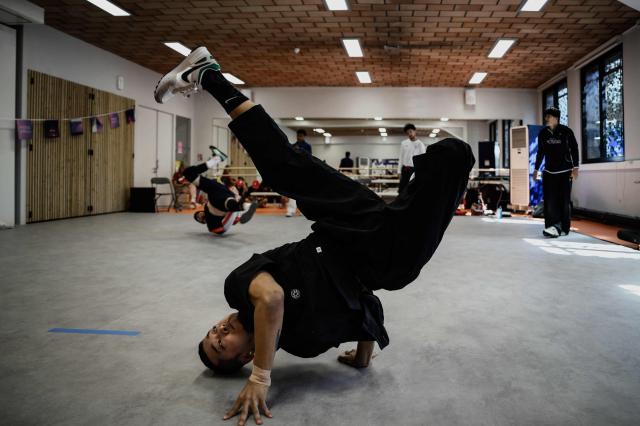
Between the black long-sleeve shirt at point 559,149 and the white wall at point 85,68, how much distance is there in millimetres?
6932

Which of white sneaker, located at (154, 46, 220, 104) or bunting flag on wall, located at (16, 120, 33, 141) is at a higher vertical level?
bunting flag on wall, located at (16, 120, 33, 141)

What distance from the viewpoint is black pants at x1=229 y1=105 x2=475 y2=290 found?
137 cm

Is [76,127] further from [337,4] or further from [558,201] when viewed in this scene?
[558,201]

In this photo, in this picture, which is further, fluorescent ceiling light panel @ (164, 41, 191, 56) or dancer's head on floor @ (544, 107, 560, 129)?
fluorescent ceiling light panel @ (164, 41, 191, 56)

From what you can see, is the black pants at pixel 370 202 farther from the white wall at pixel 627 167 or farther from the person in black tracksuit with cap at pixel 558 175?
the white wall at pixel 627 167

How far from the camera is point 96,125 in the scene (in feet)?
27.5

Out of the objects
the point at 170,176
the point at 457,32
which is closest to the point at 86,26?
the point at 170,176

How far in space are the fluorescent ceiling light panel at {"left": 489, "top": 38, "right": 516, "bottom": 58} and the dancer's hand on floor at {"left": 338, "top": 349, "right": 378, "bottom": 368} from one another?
25.1 feet

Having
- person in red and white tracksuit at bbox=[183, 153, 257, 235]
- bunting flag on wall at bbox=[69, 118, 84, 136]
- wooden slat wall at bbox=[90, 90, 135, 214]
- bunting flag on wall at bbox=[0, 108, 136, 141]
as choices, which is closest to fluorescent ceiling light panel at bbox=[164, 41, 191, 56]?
wooden slat wall at bbox=[90, 90, 135, 214]

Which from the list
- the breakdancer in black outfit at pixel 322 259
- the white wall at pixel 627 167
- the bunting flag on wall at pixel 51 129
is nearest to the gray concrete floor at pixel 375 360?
the breakdancer in black outfit at pixel 322 259

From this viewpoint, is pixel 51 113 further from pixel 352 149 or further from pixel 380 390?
pixel 352 149

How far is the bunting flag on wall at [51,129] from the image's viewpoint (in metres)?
7.20

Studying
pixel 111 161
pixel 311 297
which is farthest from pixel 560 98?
pixel 311 297

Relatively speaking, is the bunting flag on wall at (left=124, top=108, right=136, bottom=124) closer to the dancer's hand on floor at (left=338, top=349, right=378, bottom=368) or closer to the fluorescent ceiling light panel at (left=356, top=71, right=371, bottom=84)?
the fluorescent ceiling light panel at (left=356, top=71, right=371, bottom=84)
